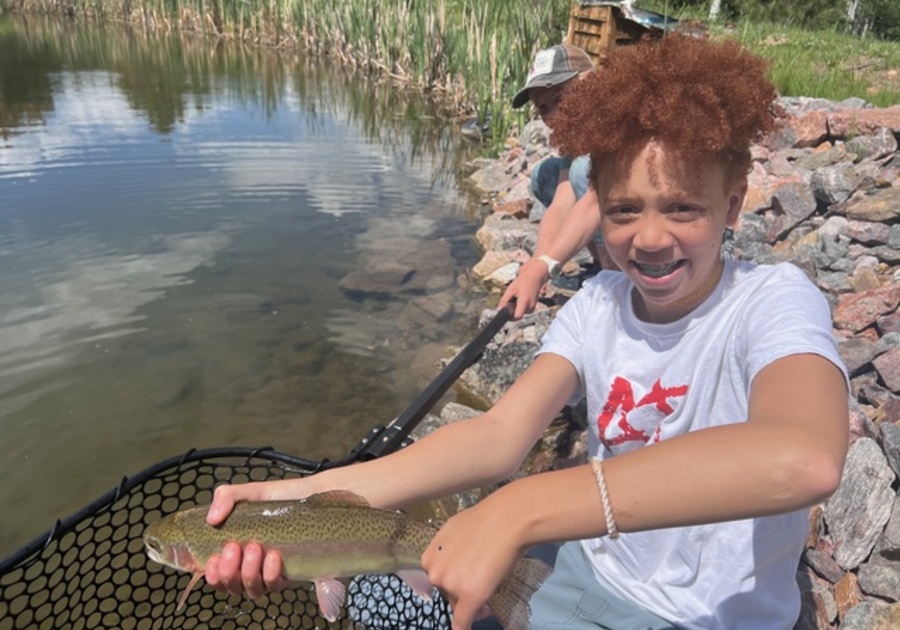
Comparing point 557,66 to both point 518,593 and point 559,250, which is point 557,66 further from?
point 518,593

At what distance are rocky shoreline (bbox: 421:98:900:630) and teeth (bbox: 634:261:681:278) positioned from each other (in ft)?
2.85

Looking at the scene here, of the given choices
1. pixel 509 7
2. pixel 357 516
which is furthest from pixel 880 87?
pixel 357 516

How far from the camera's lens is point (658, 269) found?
183cm

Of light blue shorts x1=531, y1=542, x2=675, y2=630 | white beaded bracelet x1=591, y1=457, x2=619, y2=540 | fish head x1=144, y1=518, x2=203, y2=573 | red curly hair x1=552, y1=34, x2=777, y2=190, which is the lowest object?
light blue shorts x1=531, y1=542, x2=675, y2=630

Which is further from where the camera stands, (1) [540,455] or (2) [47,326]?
(2) [47,326]

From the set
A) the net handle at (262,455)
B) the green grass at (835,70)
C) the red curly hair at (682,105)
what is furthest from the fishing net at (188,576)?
the green grass at (835,70)

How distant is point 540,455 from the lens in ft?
14.2

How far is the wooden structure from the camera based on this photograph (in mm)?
10539

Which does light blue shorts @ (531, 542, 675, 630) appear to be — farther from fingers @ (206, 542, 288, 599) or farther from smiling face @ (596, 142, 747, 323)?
smiling face @ (596, 142, 747, 323)

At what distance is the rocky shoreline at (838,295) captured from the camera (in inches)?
115

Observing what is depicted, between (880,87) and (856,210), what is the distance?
5658mm

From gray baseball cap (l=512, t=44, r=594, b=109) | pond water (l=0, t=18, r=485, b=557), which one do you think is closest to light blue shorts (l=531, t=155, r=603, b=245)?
gray baseball cap (l=512, t=44, r=594, b=109)

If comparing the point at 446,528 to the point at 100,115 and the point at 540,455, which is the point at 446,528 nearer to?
the point at 540,455

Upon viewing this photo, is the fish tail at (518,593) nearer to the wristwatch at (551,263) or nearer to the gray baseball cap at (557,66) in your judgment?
the wristwatch at (551,263)
